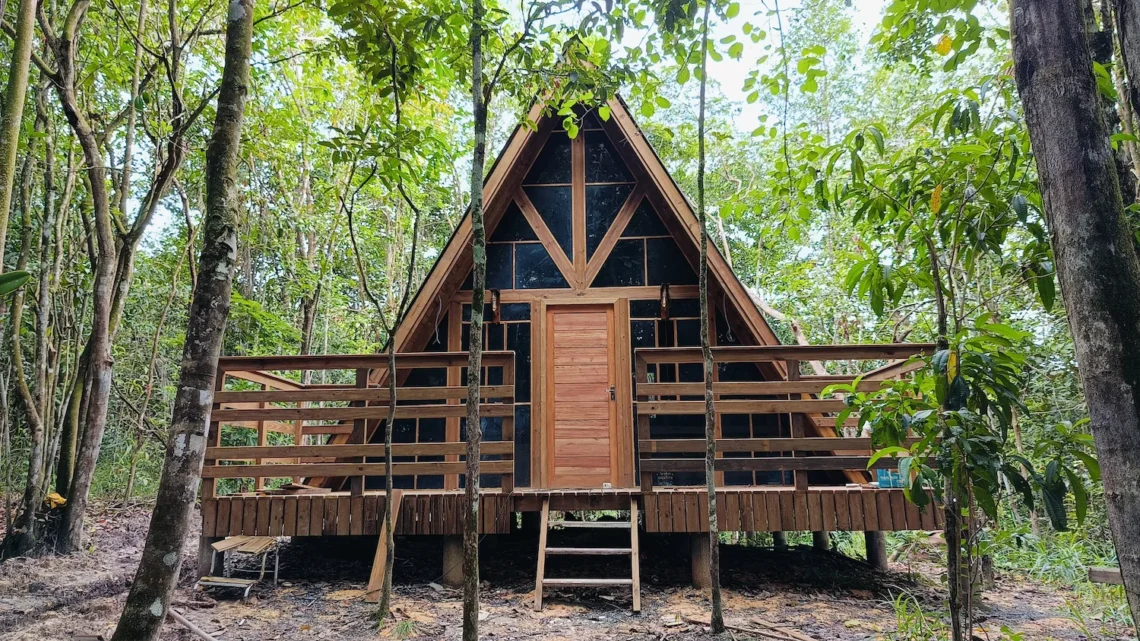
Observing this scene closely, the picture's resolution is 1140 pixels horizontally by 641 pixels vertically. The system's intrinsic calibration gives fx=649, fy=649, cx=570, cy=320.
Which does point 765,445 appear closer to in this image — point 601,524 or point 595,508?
point 595,508

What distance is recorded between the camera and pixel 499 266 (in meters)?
7.60

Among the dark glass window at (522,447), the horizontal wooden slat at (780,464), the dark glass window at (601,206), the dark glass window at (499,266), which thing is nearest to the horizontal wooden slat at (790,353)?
the horizontal wooden slat at (780,464)

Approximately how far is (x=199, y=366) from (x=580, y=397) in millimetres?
4542

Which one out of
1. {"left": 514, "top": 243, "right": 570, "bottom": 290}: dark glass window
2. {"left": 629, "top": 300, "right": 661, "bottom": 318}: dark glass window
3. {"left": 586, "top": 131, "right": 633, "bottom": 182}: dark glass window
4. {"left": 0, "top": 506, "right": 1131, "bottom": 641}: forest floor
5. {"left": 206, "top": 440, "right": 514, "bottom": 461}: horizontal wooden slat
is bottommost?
{"left": 0, "top": 506, "right": 1131, "bottom": 641}: forest floor

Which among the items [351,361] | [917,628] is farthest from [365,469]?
[917,628]

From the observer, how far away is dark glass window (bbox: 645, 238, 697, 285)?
7469mm

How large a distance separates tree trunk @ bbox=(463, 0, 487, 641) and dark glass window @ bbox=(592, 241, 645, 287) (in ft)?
10.8

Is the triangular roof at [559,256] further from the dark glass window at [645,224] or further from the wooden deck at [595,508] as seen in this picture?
the wooden deck at [595,508]

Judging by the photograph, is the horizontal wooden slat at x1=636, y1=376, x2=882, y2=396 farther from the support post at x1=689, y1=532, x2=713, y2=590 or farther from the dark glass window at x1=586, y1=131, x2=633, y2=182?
the dark glass window at x1=586, y1=131, x2=633, y2=182

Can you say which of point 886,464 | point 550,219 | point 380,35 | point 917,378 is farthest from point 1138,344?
point 550,219

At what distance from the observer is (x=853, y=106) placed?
16703mm

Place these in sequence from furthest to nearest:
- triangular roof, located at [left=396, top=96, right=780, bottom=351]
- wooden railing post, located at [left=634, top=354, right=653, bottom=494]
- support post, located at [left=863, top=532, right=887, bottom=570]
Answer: triangular roof, located at [left=396, top=96, right=780, bottom=351] < support post, located at [left=863, top=532, right=887, bottom=570] < wooden railing post, located at [left=634, top=354, right=653, bottom=494]

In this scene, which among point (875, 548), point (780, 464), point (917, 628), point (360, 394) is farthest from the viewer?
point (875, 548)

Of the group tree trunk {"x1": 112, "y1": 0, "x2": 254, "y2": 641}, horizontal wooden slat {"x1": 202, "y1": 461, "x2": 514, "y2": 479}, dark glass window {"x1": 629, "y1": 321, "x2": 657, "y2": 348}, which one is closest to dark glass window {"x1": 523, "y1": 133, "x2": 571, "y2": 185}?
dark glass window {"x1": 629, "y1": 321, "x2": 657, "y2": 348}
